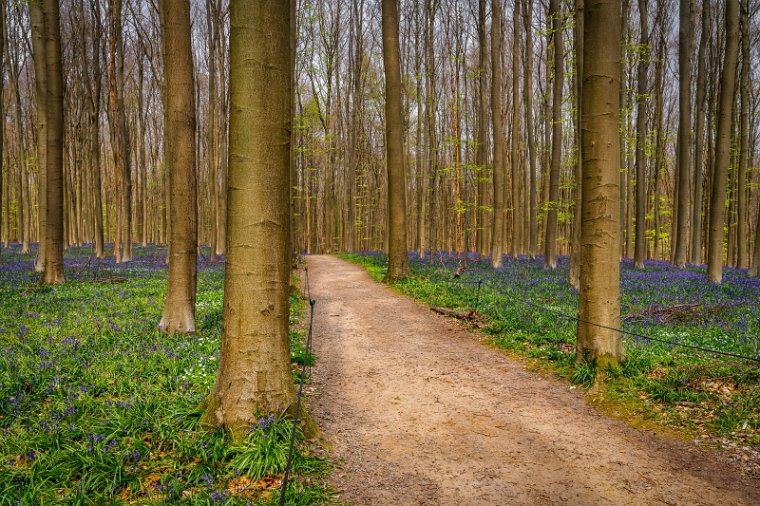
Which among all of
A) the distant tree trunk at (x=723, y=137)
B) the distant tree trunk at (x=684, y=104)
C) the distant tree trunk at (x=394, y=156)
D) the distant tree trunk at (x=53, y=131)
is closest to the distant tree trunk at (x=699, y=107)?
the distant tree trunk at (x=684, y=104)

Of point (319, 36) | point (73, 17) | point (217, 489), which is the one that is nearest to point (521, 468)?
point (217, 489)

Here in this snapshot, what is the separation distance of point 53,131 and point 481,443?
13.4 metres

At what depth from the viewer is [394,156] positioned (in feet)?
48.5

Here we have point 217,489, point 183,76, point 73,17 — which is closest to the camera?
point 217,489

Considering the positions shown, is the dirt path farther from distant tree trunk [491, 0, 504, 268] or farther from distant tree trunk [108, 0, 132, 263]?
distant tree trunk [108, 0, 132, 263]

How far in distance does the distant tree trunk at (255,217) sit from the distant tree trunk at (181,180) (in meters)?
3.83

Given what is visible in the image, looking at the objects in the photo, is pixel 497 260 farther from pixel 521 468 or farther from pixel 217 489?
pixel 217 489

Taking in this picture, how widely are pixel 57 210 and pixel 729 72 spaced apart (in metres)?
20.5

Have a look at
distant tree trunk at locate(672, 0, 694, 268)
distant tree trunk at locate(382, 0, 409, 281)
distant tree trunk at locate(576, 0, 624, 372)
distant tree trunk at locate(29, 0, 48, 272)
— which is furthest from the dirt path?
distant tree trunk at locate(672, 0, 694, 268)

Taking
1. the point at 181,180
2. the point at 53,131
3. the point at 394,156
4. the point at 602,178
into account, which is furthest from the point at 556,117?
the point at 53,131

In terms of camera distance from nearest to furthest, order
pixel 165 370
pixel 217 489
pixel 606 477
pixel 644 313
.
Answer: pixel 217 489 < pixel 606 477 < pixel 165 370 < pixel 644 313

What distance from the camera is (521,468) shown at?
3.92 meters

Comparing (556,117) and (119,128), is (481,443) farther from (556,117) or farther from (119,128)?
(119,128)

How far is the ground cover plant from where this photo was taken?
3.16 m
